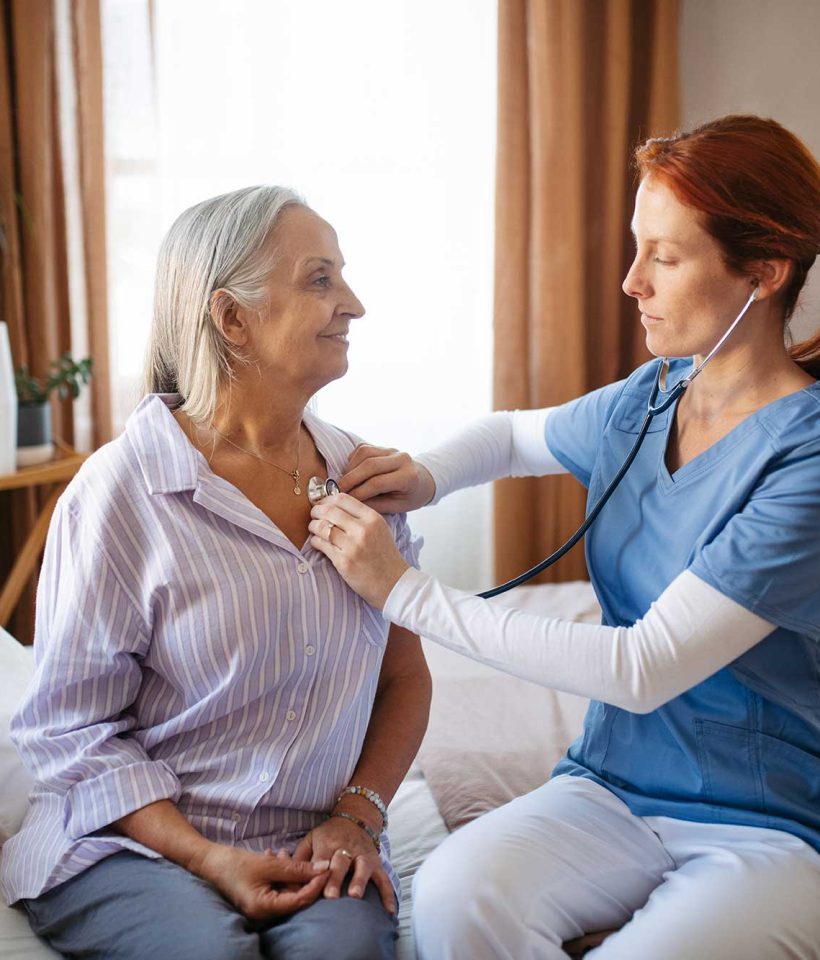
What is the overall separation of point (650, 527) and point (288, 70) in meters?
2.05

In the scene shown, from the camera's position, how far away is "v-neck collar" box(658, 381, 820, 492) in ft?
4.51

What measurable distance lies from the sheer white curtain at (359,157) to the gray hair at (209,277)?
1.59 meters

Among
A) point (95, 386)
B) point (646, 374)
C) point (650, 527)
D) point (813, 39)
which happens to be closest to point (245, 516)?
point (650, 527)

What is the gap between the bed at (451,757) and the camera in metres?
1.43

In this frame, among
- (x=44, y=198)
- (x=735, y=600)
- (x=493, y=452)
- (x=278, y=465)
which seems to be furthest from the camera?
(x=44, y=198)

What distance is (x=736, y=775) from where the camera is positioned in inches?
53.4

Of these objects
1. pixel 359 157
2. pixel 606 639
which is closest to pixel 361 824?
pixel 606 639

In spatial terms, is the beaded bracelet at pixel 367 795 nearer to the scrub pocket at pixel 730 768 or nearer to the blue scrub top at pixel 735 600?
the blue scrub top at pixel 735 600

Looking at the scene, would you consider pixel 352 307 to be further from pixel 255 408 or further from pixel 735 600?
pixel 735 600

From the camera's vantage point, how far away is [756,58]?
10.3ft

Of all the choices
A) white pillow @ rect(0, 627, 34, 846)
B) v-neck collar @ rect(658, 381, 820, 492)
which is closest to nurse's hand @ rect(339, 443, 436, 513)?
v-neck collar @ rect(658, 381, 820, 492)

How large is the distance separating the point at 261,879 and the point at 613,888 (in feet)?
1.47

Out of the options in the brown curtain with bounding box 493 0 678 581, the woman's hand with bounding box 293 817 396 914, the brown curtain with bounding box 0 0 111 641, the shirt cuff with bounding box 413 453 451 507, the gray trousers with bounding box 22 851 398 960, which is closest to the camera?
the gray trousers with bounding box 22 851 398 960

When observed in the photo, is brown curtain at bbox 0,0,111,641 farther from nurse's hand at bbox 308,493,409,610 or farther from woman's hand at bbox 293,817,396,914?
woman's hand at bbox 293,817,396,914
